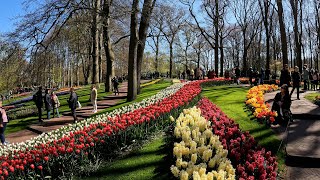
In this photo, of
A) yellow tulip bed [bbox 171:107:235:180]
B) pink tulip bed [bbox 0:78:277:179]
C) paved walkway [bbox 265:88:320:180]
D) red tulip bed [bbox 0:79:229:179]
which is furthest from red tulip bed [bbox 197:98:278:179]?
red tulip bed [bbox 0:79:229:179]

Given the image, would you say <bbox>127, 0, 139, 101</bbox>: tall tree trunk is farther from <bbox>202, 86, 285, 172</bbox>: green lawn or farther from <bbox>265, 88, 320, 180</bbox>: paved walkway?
<bbox>265, 88, 320, 180</bbox>: paved walkway

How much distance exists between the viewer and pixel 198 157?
585cm

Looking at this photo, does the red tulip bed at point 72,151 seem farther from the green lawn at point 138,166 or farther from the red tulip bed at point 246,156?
the red tulip bed at point 246,156

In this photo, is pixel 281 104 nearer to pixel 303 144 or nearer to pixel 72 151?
pixel 303 144

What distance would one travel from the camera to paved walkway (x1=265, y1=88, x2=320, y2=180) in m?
7.05

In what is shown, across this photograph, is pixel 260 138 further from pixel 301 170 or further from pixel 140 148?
pixel 140 148

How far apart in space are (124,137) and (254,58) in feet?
204

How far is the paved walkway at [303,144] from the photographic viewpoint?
7.05 m

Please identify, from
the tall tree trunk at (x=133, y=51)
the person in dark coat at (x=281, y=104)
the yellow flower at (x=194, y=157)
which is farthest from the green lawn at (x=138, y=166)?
the tall tree trunk at (x=133, y=51)

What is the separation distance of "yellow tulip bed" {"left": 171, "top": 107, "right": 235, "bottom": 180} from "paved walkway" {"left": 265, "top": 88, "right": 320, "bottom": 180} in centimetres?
190

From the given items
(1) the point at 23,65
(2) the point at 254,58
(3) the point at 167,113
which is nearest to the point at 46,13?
(1) the point at 23,65

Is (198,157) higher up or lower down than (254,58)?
lower down

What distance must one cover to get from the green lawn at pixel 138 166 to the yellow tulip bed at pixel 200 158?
710 millimetres

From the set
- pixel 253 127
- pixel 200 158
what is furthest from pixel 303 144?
pixel 200 158
